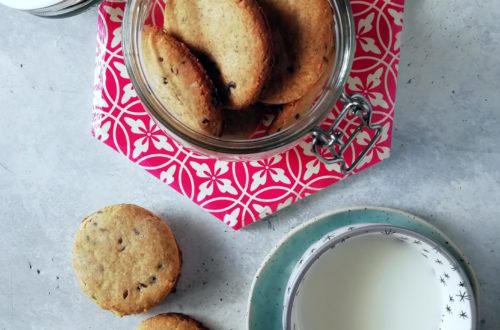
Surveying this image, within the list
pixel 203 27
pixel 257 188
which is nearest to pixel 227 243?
pixel 257 188

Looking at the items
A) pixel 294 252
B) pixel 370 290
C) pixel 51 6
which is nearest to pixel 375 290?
pixel 370 290

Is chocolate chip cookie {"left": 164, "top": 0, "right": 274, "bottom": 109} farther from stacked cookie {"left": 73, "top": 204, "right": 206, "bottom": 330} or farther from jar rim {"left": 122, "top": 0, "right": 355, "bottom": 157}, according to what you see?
stacked cookie {"left": 73, "top": 204, "right": 206, "bottom": 330}

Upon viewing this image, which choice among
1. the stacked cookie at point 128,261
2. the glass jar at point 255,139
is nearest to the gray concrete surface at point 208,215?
the stacked cookie at point 128,261

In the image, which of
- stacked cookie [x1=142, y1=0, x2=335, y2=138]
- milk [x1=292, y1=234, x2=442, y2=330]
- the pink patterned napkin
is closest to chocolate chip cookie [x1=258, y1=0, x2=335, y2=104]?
stacked cookie [x1=142, y1=0, x2=335, y2=138]

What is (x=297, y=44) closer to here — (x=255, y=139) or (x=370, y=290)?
(x=255, y=139)

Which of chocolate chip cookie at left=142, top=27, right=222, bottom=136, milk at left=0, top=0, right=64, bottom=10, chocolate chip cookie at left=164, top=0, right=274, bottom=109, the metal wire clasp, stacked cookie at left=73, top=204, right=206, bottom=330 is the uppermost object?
the metal wire clasp

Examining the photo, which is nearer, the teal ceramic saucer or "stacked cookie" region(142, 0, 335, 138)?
"stacked cookie" region(142, 0, 335, 138)
